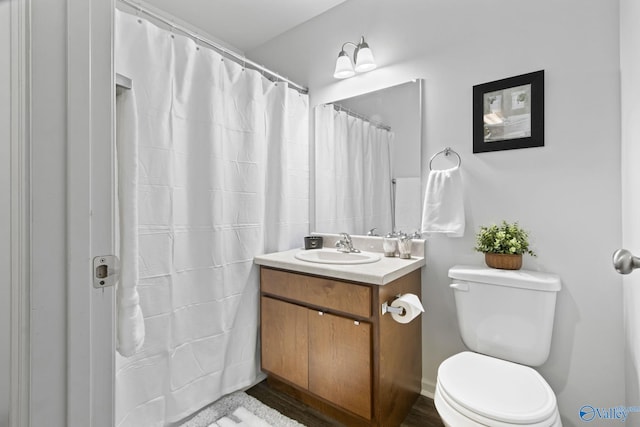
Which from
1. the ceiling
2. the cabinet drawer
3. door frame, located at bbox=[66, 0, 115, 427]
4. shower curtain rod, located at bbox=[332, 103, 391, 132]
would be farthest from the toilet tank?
the ceiling

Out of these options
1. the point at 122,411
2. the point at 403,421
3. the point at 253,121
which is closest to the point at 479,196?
the point at 403,421

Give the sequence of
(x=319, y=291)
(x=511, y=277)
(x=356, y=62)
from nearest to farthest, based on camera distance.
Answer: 1. (x=511, y=277)
2. (x=319, y=291)
3. (x=356, y=62)

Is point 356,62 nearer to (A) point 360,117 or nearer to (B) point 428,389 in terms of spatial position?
(A) point 360,117

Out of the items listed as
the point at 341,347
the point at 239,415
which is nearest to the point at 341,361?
the point at 341,347

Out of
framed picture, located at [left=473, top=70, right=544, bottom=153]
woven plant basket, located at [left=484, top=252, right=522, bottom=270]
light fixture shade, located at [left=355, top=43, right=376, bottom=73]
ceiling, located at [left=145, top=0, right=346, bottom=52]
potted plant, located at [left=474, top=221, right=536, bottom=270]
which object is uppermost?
ceiling, located at [left=145, top=0, right=346, bottom=52]

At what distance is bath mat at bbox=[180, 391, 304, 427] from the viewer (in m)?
1.57

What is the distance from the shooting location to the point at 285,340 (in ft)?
5.81

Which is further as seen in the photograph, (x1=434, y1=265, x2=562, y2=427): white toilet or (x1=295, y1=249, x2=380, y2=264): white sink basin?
(x1=295, y1=249, x2=380, y2=264): white sink basin

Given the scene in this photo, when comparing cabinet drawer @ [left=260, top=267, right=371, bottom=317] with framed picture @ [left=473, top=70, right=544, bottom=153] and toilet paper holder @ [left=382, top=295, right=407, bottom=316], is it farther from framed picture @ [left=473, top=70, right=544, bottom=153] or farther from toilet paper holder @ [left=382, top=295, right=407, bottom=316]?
framed picture @ [left=473, top=70, right=544, bottom=153]

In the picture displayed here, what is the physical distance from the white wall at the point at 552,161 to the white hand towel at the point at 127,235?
149 centimetres

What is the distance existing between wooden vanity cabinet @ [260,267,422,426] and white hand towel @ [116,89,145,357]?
2.72ft

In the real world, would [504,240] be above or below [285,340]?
above

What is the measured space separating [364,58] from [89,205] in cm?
180

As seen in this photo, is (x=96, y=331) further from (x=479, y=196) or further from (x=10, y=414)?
(x=479, y=196)
